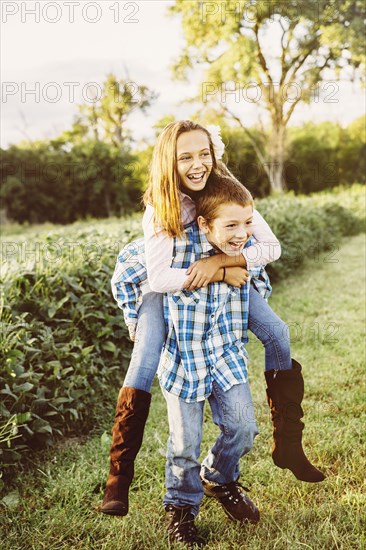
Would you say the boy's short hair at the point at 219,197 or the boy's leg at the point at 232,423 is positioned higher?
the boy's short hair at the point at 219,197

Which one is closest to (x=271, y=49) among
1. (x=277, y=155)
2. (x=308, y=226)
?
(x=277, y=155)

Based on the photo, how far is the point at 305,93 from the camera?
87.0ft

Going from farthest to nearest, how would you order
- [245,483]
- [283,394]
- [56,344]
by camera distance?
[56,344] < [245,483] < [283,394]

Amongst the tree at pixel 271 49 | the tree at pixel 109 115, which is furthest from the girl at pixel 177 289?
the tree at pixel 109 115

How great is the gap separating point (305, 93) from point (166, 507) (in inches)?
1048

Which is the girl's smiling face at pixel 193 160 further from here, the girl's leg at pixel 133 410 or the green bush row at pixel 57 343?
the green bush row at pixel 57 343

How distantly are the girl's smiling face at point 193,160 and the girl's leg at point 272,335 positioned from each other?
621mm

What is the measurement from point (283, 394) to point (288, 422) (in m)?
0.12

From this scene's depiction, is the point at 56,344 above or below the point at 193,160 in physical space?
below

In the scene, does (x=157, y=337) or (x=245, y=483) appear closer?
(x=157, y=337)

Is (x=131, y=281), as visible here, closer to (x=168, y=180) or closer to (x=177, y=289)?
(x=177, y=289)

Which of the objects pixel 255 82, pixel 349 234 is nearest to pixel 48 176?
pixel 255 82

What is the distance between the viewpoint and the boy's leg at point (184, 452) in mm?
2352

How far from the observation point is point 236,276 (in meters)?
2.36
